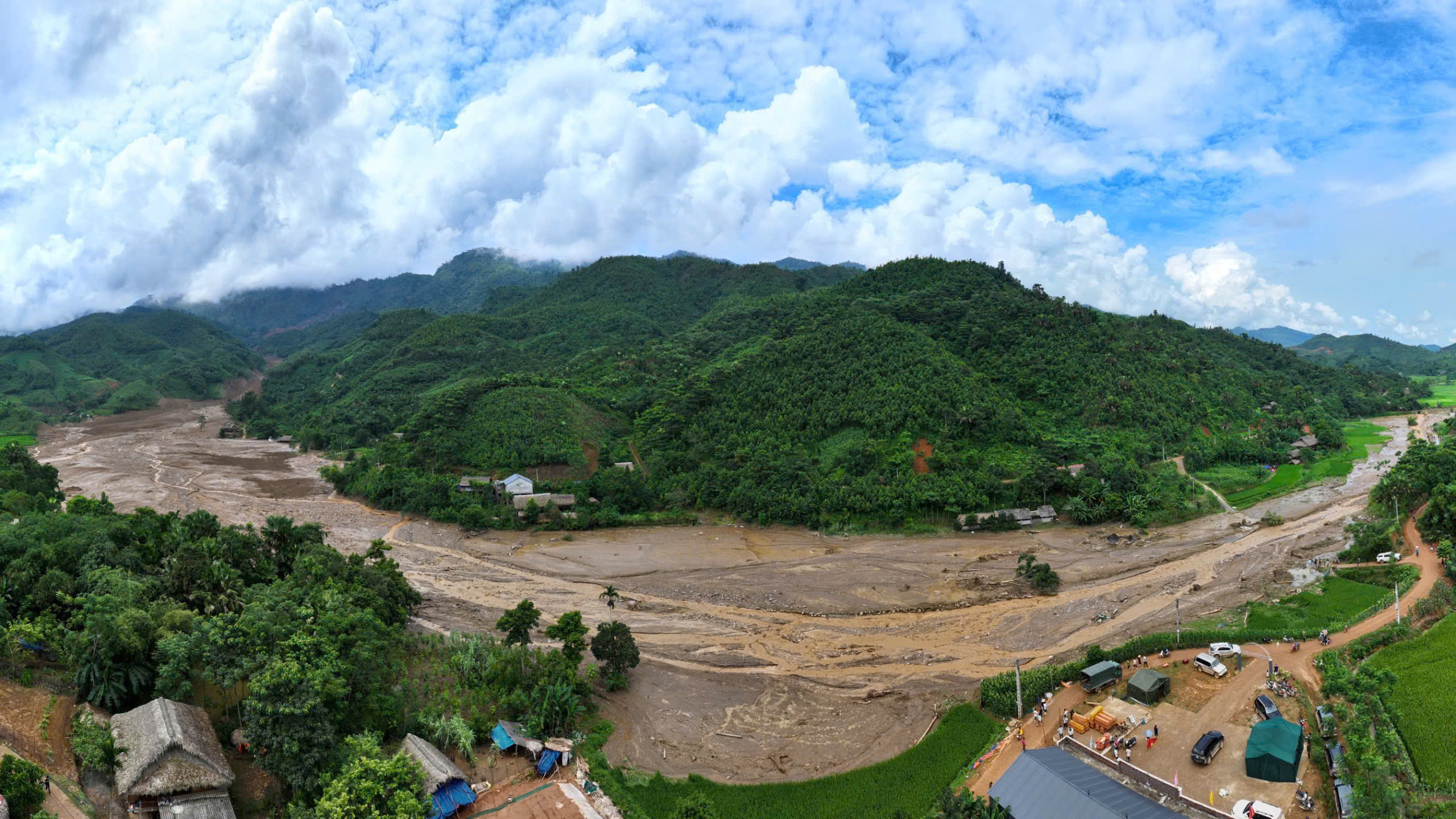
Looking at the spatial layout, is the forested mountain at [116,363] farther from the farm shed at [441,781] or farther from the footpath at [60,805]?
the farm shed at [441,781]

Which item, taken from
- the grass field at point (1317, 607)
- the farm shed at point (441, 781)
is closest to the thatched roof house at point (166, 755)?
the farm shed at point (441, 781)

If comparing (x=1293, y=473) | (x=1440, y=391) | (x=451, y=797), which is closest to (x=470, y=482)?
(x=451, y=797)

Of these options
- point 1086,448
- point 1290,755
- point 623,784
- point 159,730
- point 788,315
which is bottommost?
Result: point 623,784

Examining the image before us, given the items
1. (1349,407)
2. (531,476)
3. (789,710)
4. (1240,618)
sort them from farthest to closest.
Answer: (1349,407)
(531,476)
(1240,618)
(789,710)

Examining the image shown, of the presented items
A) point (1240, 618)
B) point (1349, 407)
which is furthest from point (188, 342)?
point (1349, 407)

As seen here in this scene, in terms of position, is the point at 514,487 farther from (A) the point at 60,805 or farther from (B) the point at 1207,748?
(B) the point at 1207,748

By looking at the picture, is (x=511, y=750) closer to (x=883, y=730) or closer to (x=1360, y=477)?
(x=883, y=730)
